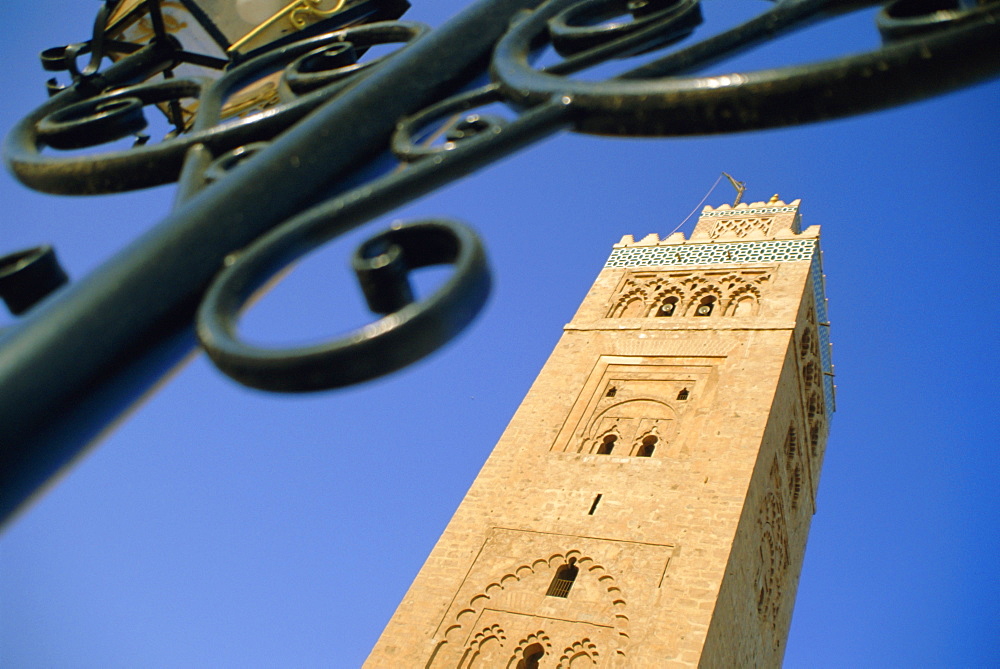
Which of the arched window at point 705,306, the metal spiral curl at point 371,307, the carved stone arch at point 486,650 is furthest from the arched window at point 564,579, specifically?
the metal spiral curl at point 371,307

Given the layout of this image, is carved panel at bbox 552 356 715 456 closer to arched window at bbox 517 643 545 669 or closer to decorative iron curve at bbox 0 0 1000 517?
arched window at bbox 517 643 545 669

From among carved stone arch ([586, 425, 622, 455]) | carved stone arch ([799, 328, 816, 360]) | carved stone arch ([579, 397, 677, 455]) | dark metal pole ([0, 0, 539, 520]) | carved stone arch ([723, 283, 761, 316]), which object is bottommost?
dark metal pole ([0, 0, 539, 520])

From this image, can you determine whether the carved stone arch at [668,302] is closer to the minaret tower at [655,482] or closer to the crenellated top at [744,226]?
the minaret tower at [655,482]

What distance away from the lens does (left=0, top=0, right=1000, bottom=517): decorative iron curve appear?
0.67 meters

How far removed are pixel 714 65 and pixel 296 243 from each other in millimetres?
429

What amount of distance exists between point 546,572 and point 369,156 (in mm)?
9033

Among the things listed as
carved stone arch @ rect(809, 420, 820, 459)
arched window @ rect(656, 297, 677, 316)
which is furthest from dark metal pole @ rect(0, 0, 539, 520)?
carved stone arch @ rect(809, 420, 820, 459)

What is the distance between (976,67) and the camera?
0.71 m

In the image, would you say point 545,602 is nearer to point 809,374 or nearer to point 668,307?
point 668,307

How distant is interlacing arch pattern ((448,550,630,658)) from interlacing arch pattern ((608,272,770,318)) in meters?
4.46

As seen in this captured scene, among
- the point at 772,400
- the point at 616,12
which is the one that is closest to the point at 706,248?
the point at 772,400

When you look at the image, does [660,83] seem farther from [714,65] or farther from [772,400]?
[772,400]

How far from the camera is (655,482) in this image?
10.2m

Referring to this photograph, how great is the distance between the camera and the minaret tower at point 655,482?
900 cm
